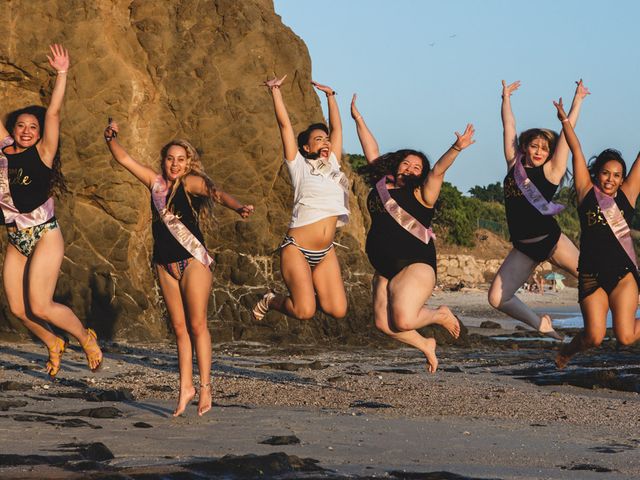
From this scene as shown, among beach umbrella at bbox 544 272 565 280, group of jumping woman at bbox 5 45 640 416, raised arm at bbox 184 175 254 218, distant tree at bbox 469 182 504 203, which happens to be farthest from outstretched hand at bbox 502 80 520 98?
distant tree at bbox 469 182 504 203

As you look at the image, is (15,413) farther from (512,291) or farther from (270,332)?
(270,332)

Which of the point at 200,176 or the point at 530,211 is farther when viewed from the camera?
the point at 530,211

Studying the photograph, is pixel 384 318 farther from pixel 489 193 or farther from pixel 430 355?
pixel 489 193

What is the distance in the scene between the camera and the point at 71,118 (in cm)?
1920

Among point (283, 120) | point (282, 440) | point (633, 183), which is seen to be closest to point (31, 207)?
point (283, 120)

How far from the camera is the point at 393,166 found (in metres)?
10.7

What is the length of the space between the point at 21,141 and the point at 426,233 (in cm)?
360

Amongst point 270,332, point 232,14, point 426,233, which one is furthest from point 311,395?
point 232,14

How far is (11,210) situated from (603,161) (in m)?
5.07

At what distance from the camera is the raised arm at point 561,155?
10.6m

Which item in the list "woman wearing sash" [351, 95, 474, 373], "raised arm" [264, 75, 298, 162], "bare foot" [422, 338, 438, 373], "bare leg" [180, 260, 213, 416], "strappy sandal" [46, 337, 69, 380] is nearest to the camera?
"bare leg" [180, 260, 213, 416]

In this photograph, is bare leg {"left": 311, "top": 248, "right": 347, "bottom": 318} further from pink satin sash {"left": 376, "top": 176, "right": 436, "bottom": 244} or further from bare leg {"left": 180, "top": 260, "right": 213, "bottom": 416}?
bare leg {"left": 180, "top": 260, "right": 213, "bottom": 416}

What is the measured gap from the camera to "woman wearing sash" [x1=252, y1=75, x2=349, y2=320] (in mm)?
10750

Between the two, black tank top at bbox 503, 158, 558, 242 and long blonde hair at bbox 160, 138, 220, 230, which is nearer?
long blonde hair at bbox 160, 138, 220, 230
